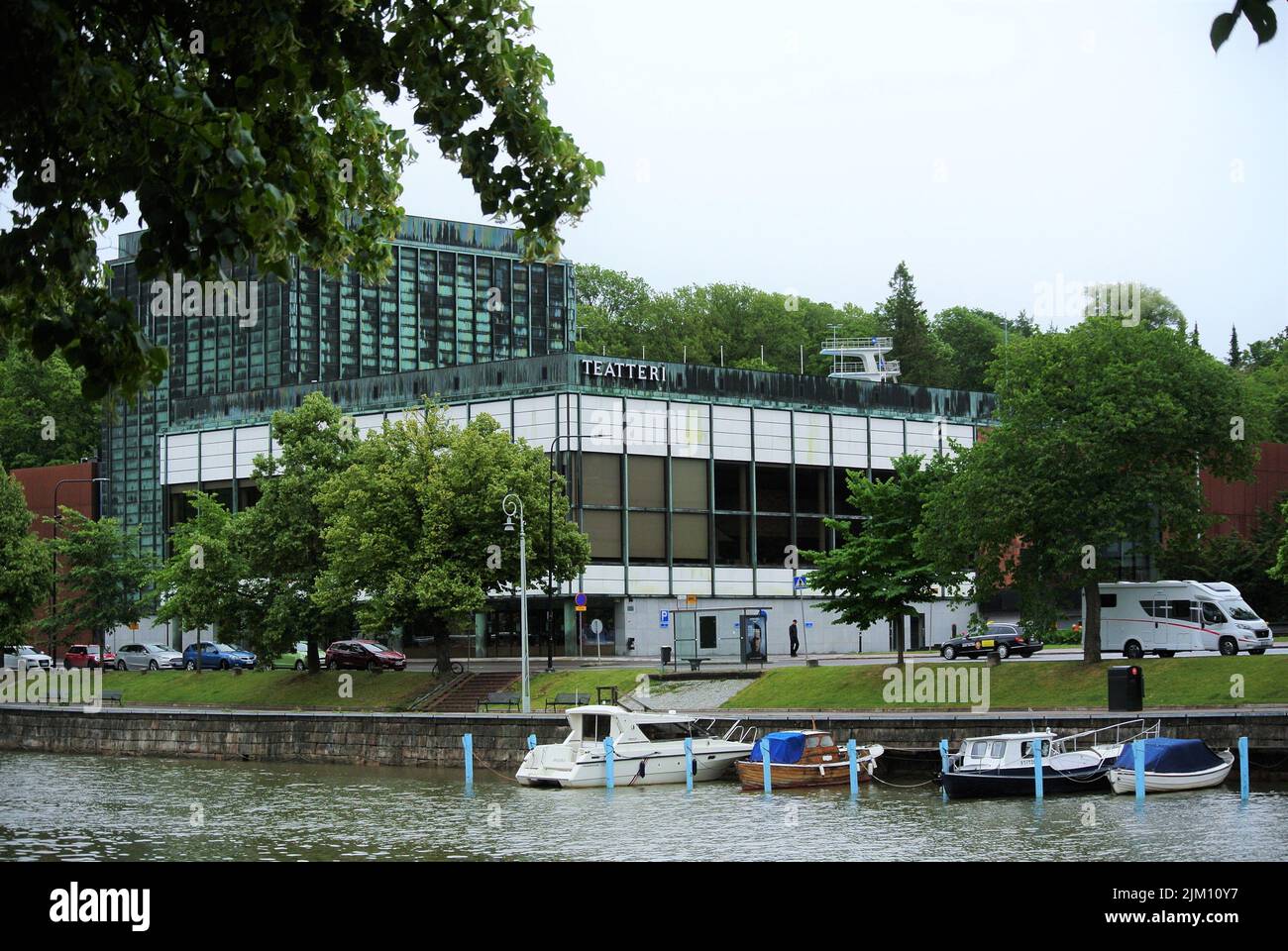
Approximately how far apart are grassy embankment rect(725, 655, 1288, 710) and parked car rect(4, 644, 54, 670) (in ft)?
137

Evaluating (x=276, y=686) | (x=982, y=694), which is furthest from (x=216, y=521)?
(x=982, y=694)

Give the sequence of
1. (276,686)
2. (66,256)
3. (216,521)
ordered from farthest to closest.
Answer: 1. (216,521)
2. (276,686)
3. (66,256)

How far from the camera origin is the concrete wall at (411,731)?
1547 inches

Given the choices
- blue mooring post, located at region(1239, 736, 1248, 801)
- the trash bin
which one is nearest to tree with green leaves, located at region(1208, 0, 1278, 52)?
blue mooring post, located at region(1239, 736, 1248, 801)

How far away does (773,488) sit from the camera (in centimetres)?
8644

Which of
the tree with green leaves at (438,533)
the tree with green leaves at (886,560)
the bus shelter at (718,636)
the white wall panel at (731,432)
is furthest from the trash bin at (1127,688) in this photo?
the white wall panel at (731,432)

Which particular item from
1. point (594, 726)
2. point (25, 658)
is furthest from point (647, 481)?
point (594, 726)

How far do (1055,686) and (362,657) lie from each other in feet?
105

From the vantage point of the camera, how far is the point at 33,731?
2466 inches

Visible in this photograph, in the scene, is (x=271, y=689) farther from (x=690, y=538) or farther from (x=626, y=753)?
(x=626, y=753)

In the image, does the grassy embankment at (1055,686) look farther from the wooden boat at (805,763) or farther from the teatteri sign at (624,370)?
the teatteri sign at (624,370)

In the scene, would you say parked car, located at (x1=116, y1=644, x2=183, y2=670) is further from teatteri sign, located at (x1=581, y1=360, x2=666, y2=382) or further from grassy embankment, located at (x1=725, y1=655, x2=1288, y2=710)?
grassy embankment, located at (x1=725, y1=655, x2=1288, y2=710)

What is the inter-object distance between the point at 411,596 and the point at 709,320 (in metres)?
78.6

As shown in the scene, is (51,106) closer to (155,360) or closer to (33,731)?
(155,360)
